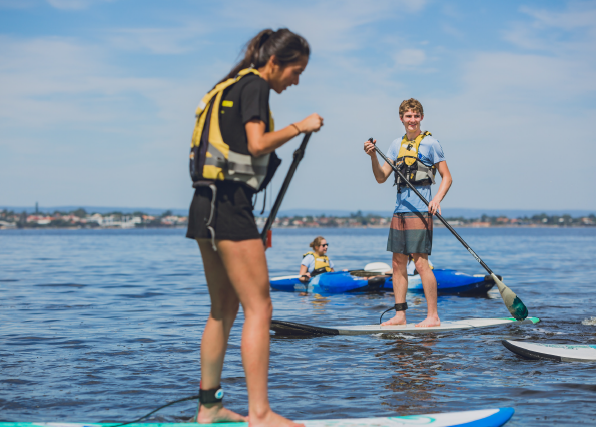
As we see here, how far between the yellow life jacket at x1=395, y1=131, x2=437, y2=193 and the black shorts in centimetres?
357

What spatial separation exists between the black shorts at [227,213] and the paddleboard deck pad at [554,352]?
3.20m

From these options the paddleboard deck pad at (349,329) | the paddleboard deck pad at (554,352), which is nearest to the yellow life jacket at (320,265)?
the paddleboard deck pad at (349,329)


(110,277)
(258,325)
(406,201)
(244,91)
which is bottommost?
(110,277)

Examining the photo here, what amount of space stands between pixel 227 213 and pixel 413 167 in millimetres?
3718

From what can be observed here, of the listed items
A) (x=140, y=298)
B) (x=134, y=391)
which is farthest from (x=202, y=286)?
(x=134, y=391)

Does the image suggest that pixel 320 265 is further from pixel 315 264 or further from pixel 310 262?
pixel 310 262

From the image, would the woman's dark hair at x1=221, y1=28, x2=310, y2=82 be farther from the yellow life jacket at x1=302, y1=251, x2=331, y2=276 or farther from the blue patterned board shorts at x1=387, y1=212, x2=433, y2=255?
the yellow life jacket at x1=302, y1=251, x2=331, y2=276

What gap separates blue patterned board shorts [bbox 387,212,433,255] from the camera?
600 centimetres

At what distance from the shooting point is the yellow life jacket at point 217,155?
282 centimetres

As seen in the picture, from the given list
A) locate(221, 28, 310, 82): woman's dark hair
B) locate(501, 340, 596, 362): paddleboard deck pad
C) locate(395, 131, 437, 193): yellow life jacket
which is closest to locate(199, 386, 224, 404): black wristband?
locate(221, 28, 310, 82): woman's dark hair

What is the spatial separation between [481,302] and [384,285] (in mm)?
2059

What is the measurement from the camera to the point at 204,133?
2.88 m

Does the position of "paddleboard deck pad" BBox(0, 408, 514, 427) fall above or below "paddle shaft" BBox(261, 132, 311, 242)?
below

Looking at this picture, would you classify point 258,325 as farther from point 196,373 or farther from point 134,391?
point 196,373
